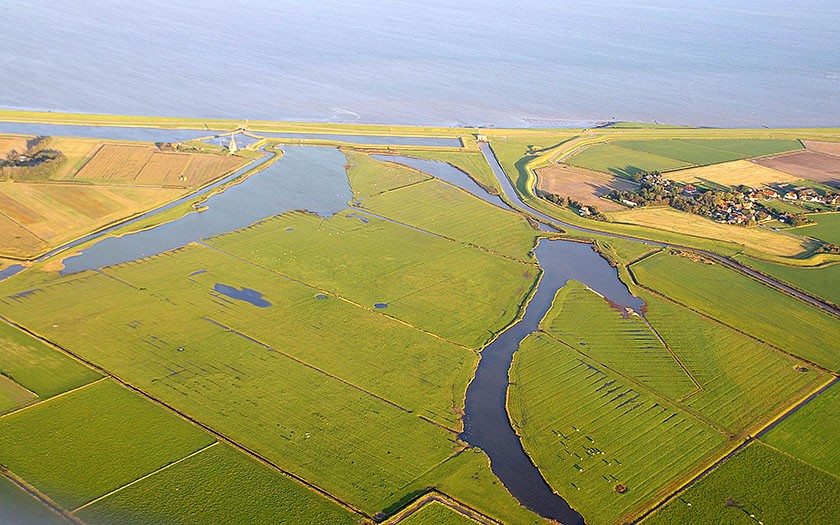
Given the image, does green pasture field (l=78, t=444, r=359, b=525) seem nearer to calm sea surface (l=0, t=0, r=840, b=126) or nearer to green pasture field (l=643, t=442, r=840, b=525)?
green pasture field (l=643, t=442, r=840, b=525)

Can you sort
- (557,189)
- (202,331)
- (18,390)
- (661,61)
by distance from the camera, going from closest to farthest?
(18,390), (202,331), (557,189), (661,61)

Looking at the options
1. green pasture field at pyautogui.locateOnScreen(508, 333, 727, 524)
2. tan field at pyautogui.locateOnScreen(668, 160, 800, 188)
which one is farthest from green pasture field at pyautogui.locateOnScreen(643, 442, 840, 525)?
tan field at pyautogui.locateOnScreen(668, 160, 800, 188)

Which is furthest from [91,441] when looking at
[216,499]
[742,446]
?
[742,446]

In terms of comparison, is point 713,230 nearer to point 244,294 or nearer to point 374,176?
point 374,176

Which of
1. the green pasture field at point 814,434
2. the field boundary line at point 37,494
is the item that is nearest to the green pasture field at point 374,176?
the field boundary line at point 37,494

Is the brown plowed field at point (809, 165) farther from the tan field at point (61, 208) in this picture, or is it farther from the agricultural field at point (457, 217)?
the tan field at point (61, 208)

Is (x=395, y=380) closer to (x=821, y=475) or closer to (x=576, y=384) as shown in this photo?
(x=576, y=384)

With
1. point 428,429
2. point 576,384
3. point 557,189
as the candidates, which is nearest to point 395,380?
point 428,429
